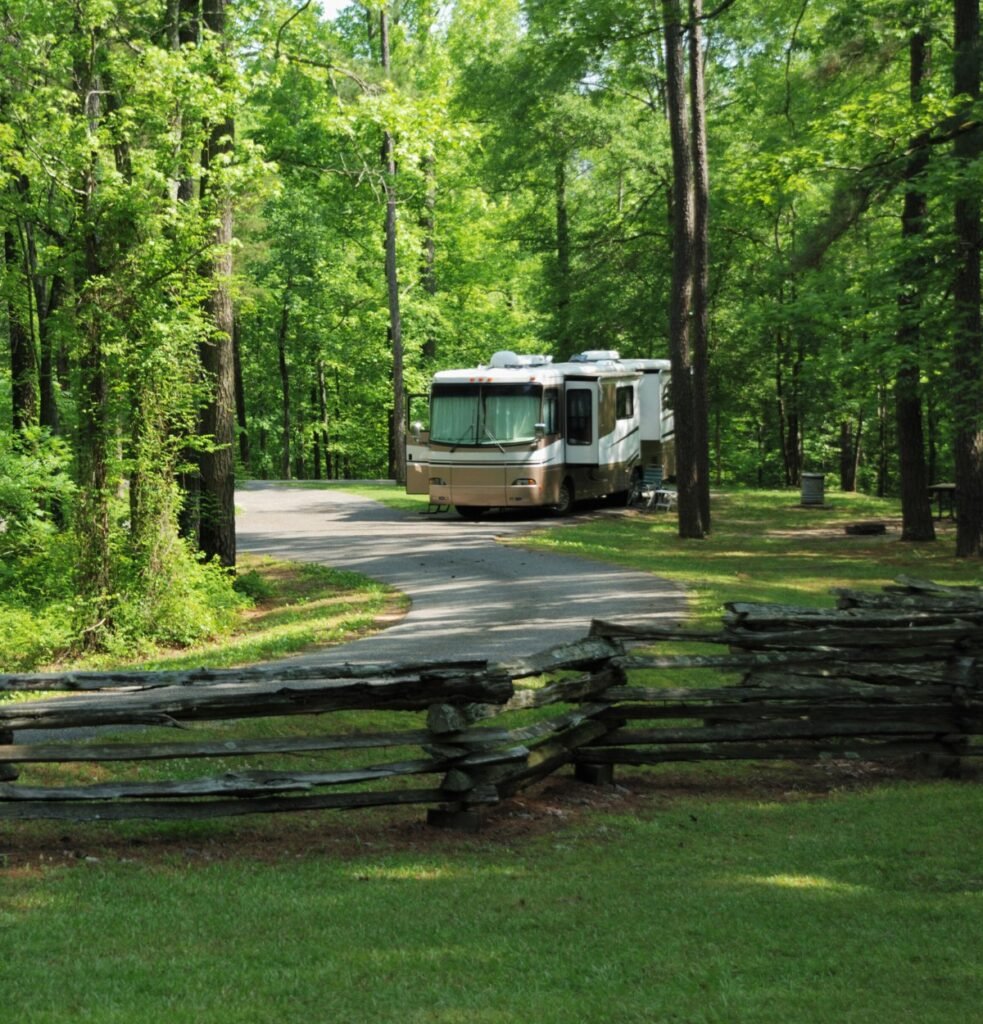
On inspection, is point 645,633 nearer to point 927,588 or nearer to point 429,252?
point 927,588

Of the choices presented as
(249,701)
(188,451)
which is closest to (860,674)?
(249,701)

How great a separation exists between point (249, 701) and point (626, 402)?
79.2ft

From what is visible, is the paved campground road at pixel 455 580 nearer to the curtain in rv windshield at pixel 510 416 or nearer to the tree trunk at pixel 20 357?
the curtain in rv windshield at pixel 510 416

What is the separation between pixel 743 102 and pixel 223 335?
67.7ft

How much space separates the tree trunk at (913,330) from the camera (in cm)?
2012

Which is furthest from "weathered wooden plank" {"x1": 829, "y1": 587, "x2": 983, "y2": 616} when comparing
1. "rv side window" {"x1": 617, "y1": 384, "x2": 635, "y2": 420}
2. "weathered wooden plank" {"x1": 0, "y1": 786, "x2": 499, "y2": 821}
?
"rv side window" {"x1": 617, "y1": 384, "x2": 635, "y2": 420}

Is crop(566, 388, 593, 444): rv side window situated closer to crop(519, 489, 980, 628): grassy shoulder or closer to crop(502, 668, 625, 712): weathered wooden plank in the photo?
crop(519, 489, 980, 628): grassy shoulder

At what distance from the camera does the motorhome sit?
28234 mm

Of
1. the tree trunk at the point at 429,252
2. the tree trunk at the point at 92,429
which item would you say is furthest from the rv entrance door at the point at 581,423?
the tree trunk at the point at 92,429

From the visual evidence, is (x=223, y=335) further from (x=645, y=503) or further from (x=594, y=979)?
(x=645, y=503)

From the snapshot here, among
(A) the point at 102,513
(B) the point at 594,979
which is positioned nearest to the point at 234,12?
(A) the point at 102,513

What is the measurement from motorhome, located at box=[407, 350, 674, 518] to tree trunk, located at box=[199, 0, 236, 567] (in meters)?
9.63

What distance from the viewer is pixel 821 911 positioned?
666cm

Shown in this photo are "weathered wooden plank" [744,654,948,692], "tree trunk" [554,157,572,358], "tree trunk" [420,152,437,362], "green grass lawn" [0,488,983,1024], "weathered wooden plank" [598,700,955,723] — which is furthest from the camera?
"tree trunk" [420,152,437,362]
